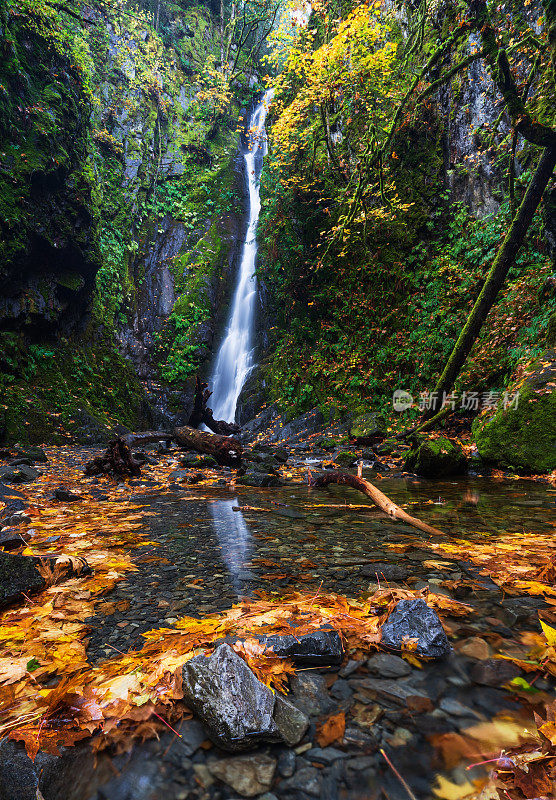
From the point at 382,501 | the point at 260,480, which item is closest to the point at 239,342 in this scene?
the point at 260,480

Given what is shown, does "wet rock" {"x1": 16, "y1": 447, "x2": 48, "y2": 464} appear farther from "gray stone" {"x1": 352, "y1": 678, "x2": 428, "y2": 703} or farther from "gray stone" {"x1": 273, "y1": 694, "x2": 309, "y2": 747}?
"gray stone" {"x1": 352, "y1": 678, "x2": 428, "y2": 703}

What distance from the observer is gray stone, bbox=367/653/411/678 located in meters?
1.31

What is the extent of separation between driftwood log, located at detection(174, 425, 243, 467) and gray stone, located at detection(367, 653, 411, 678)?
5981 mm

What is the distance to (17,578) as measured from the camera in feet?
6.15

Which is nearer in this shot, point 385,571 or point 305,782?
point 305,782

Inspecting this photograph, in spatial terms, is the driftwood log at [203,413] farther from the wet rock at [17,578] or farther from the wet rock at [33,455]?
the wet rock at [17,578]

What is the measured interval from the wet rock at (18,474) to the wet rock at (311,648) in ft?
16.9

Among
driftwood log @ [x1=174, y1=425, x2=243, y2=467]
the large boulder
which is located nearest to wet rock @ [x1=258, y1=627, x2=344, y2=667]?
the large boulder

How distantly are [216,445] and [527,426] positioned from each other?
18.2 ft

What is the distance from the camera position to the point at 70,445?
390 inches

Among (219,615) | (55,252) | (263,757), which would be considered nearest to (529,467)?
(219,615)

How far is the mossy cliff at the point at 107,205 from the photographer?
977 centimetres

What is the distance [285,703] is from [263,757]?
0.17 m

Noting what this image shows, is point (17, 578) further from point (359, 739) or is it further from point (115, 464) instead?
point (115, 464)
